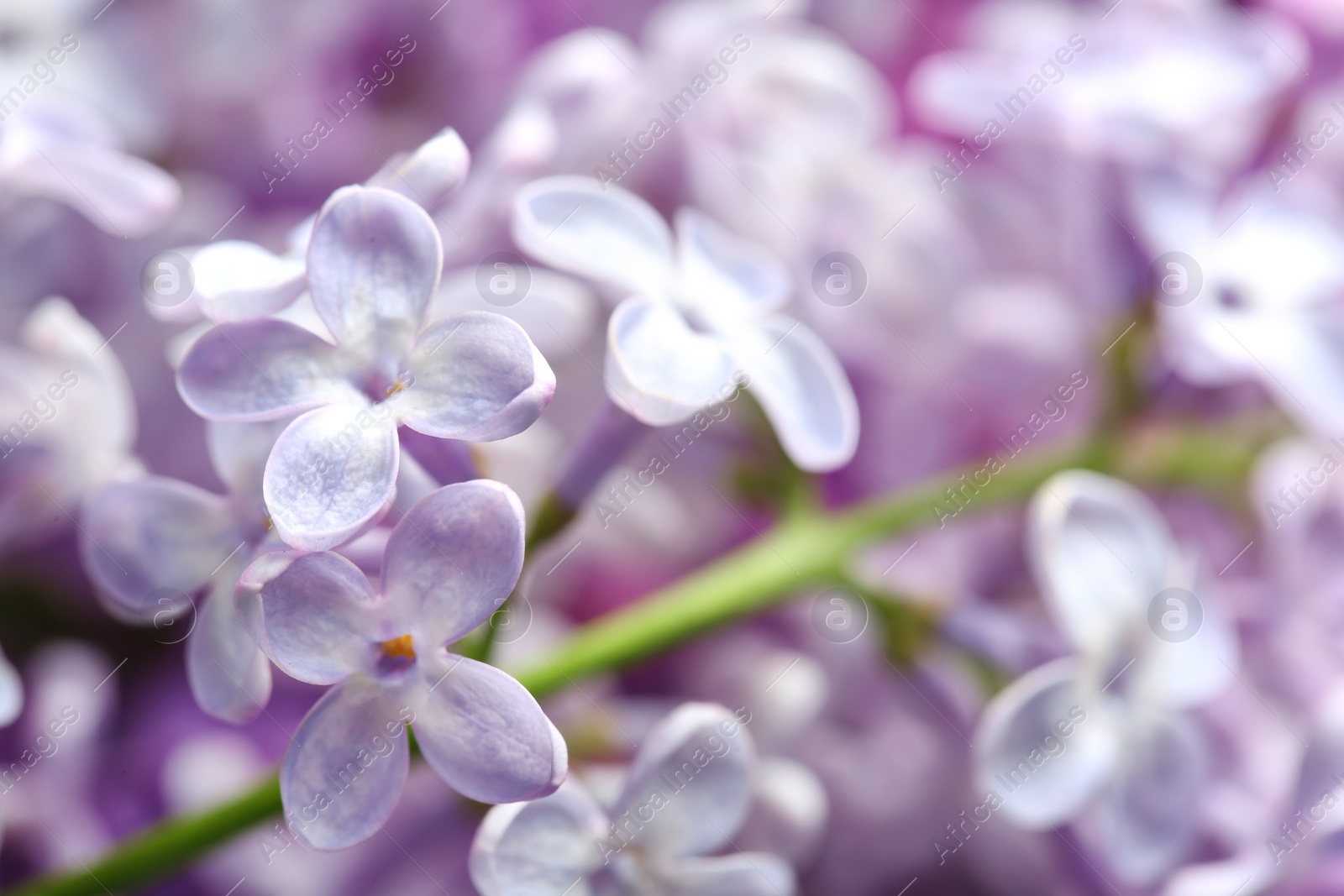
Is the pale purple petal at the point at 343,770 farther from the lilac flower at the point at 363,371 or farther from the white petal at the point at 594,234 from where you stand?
the white petal at the point at 594,234

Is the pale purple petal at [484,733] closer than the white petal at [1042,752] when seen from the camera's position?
Yes

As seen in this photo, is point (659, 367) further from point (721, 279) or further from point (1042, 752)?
point (1042, 752)

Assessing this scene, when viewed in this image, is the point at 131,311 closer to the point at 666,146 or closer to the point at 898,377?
the point at 666,146

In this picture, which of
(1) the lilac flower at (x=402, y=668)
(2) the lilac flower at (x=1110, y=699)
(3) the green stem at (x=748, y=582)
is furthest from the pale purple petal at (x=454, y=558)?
(2) the lilac flower at (x=1110, y=699)

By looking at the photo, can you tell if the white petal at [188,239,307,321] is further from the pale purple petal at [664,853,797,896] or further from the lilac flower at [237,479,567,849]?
the pale purple petal at [664,853,797,896]

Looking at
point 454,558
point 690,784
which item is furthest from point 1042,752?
point 454,558

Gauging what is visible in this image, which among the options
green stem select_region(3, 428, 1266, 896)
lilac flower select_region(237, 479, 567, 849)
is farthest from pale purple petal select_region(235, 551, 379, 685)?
green stem select_region(3, 428, 1266, 896)
